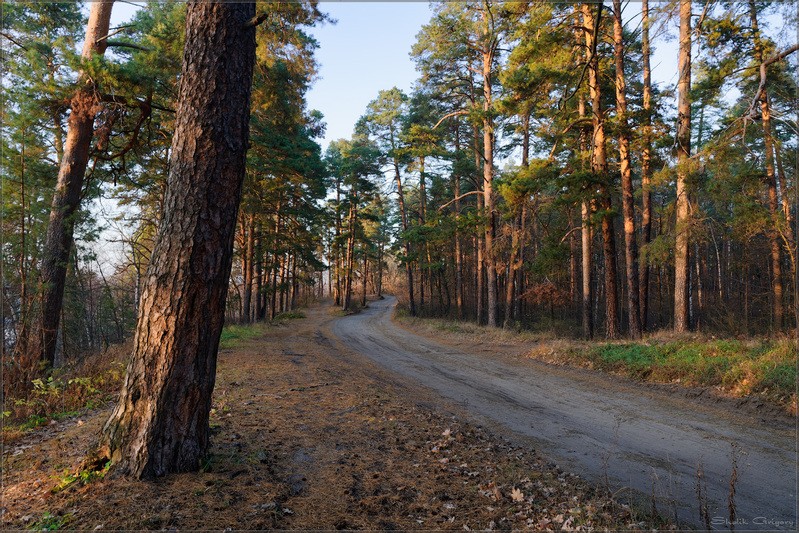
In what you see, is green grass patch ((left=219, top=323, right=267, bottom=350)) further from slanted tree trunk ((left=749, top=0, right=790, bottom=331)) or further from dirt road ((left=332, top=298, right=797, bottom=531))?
slanted tree trunk ((left=749, top=0, right=790, bottom=331))

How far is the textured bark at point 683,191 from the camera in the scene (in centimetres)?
1120

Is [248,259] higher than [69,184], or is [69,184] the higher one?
[69,184]

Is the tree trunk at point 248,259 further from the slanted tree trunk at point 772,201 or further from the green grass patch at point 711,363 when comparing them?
the slanted tree trunk at point 772,201

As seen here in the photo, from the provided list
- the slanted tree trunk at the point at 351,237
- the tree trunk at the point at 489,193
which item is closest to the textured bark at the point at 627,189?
the tree trunk at the point at 489,193

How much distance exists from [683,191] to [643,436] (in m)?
8.44

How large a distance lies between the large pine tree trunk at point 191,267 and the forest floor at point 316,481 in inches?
11.9

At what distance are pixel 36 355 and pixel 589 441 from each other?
885 centimetres

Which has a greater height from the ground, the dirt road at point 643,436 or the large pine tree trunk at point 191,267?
the large pine tree trunk at point 191,267

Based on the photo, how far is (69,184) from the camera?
8.76 meters

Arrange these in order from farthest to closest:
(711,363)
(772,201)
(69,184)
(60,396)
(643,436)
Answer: (772,201)
(69,184)
(711,363)
(60,396)
(643,436)

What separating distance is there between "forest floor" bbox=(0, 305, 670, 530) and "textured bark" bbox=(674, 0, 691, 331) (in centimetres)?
929

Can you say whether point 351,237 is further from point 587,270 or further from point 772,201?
point 772,201

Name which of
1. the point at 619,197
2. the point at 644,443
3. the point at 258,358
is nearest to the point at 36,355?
the point at 258,358

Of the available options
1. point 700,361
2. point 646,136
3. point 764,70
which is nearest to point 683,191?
point 646,136
